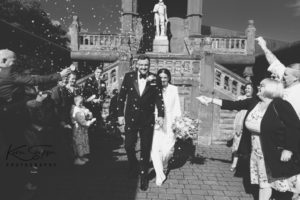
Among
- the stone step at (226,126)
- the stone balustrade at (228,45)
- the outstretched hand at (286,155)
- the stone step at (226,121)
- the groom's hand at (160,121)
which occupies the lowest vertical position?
the stone step at (226,126)

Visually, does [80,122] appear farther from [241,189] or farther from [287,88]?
[287,88]

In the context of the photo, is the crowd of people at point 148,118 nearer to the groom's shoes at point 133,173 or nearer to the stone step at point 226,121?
the groom's shoes at point 133,173

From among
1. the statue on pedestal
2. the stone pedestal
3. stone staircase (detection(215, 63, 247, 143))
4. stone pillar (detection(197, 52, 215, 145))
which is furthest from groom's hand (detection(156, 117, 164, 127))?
the statue on pedestal

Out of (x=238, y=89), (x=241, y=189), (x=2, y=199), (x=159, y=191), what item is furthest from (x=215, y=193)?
(x=238, y=89)

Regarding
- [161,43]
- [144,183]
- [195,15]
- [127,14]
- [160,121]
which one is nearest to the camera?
[144,183]

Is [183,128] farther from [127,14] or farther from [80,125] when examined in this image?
[127,14]

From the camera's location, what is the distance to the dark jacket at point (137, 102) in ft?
18.2

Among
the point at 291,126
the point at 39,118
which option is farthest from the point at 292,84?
the point at 39,118

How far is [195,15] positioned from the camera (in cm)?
1695

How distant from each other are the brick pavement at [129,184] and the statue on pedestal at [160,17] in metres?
11.8

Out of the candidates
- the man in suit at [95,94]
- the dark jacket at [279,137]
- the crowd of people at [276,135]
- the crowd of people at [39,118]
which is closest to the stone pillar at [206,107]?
the man in suit at [95,94]

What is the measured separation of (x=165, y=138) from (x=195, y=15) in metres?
12.9

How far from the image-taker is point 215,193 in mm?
5352

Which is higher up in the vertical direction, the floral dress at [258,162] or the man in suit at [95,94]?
the man in suit at [95,94]
